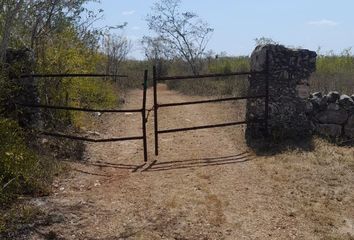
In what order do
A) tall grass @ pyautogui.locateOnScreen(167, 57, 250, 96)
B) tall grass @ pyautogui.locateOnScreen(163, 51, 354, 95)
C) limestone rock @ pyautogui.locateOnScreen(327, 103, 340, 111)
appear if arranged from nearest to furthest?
limestone rock @ pyautogui.locateOnScreen(327, 103, 340, 111) → tall grass @ pyautogui.locateOnScreen(163, 51, 354, 95) → tall grass @ pyautogui.locateOnScreen(167, 57, 250, 96)

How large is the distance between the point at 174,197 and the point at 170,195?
0.11 meters

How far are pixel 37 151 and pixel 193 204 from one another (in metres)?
2.93

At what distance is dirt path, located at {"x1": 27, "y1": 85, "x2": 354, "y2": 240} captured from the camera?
5195 mm

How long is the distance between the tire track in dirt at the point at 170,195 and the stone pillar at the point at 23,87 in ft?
3.77

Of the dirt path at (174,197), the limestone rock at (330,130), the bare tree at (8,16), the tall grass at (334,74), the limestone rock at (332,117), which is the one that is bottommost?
the dirt path at (174,197)

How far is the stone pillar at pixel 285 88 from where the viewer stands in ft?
29.9

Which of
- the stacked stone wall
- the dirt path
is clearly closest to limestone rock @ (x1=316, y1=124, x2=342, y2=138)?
the stacked stone wall

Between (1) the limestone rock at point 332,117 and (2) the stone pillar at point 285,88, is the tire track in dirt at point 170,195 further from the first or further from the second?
(1) the limestone rock at point 332,117

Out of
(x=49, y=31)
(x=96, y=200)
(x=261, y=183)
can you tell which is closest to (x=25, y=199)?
(x=96, y=200)

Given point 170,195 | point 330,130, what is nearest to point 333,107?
point 330,130

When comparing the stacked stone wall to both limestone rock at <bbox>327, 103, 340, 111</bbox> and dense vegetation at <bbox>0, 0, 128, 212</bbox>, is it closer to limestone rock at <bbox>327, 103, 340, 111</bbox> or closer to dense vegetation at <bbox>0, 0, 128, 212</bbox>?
limestone rock at <bbox>327, 103, 340, 111</bbox>

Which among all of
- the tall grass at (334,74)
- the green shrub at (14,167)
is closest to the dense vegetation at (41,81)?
the green shrub at (14,167)

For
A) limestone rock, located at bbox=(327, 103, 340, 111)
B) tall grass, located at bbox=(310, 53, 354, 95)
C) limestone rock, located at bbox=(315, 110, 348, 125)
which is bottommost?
limestone rock, located at bbox=(315, 110, 348, 125)

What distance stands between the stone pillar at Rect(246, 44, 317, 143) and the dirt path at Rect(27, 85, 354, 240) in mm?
848
